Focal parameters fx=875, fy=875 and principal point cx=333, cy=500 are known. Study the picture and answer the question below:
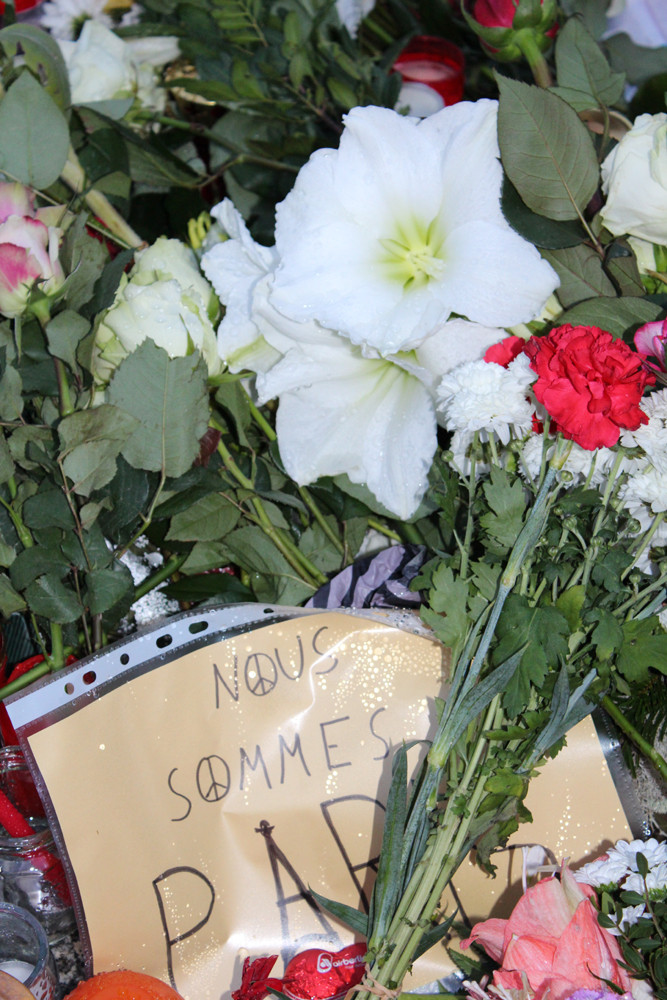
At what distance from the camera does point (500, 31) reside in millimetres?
644

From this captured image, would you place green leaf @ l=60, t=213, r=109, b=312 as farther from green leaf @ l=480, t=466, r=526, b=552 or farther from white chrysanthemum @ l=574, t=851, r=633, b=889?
white chrysanthemum @ l=574, t=851, r=633, b=889

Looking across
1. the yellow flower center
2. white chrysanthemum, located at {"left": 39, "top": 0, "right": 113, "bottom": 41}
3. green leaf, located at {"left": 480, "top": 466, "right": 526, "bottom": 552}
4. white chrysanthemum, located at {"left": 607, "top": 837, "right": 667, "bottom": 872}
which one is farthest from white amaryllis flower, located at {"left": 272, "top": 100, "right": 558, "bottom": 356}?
white chrysanthemum, located at {"left": 39, "top": 0, "right": 113, "bottom": 41}

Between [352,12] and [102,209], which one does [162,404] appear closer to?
[102,209]

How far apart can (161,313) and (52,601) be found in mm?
202

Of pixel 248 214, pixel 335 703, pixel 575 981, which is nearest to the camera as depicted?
pixel 575 981

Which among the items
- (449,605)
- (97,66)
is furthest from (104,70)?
(449,605)

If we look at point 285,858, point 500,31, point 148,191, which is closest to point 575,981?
point 285,858

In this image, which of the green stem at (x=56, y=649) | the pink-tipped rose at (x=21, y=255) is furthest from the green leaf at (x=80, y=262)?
the green stem at (x=56, y=649)

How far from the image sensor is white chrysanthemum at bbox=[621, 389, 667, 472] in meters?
0.50

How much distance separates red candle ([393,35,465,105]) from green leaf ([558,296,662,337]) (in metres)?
0.40

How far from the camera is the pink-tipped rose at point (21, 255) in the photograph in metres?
0.56

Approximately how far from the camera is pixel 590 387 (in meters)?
0.47

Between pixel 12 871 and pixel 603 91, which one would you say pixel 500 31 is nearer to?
pixel 603 91

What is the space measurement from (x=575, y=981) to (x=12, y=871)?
0.38 m
